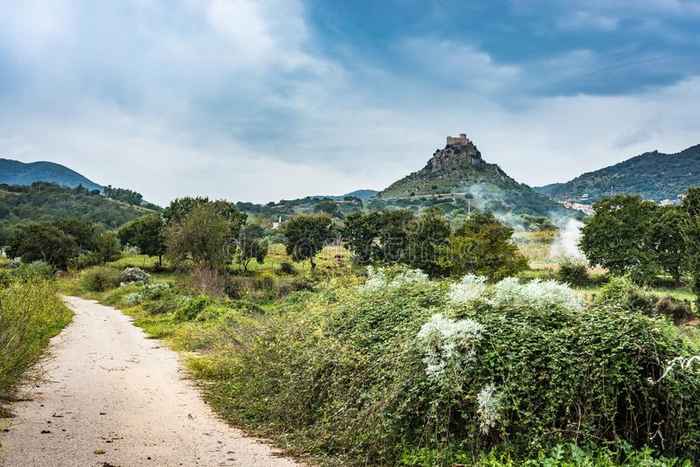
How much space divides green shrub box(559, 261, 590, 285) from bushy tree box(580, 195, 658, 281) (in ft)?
6.61

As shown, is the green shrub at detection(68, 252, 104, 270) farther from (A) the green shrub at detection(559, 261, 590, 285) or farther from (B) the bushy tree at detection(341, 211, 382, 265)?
(A) the green shrub at detection(559, 261, 590, 285)

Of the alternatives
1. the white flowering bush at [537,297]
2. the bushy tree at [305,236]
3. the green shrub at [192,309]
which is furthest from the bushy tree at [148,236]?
the white flowering bush at [537,297]

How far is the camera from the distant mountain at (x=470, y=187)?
155 meters

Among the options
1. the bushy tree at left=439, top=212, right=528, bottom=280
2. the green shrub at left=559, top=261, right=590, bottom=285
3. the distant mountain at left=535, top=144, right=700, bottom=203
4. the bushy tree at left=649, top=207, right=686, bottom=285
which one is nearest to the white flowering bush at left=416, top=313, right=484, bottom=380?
the bushy tree at left=439, top=212, right=528, bottom=280

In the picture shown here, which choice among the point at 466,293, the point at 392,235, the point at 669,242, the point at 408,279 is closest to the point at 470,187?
the point at 392,235

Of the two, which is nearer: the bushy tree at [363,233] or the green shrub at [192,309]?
the green shrub at [192,309]

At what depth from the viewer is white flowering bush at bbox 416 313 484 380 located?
5969 mm

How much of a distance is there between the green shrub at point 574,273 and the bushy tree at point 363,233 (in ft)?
61.6

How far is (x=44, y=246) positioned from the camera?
47.3 m

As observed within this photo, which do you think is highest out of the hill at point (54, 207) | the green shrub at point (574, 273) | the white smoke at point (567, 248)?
the hill at point (54, 207)

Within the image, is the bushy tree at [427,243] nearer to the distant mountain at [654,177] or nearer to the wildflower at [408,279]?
the wildflower at [408,279]

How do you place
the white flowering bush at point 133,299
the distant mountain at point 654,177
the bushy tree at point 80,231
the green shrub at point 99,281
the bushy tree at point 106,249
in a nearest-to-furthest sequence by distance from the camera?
the white flowering bush at point 133,299 → the green shrub at point 99,281 → the bushy tree at point 106,249 → the bushy tree at point 80,231 → the distant mountain at point 654,177

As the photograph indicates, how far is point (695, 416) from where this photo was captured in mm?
5152

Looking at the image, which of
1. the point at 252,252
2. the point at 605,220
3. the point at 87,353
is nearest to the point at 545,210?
the point at 605,220
